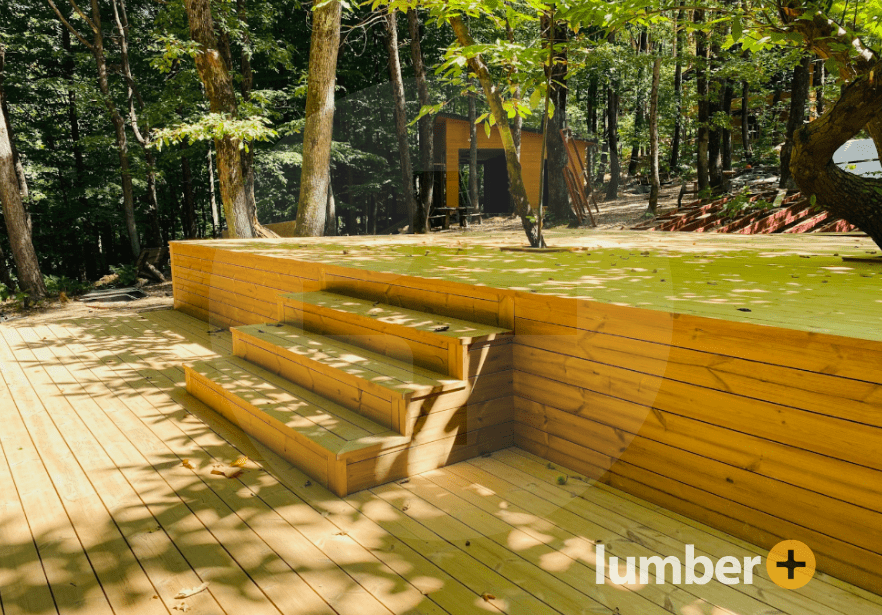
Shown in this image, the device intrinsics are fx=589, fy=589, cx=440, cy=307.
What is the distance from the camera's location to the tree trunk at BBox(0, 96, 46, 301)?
30.3ft

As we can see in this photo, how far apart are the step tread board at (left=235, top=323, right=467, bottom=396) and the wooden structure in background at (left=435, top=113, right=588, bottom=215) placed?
11344mm

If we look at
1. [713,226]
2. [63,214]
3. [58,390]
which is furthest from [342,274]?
[63,214]

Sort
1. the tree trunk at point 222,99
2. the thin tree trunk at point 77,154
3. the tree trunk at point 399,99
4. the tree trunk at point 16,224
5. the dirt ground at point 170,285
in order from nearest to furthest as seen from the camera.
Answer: the tree trunk at point 222,99 → the dirt ground at point 170,285 → the tree trunk at point 16,224 → the tree trunk at point 399,99 → the thin tree trunk at point 77,154

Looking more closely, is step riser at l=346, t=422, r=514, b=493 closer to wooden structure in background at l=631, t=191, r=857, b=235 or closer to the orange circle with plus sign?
the orange circle with plus sign

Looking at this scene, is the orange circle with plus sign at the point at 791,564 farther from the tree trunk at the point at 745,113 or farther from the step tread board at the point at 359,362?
the tree trunk at the point at 745,113

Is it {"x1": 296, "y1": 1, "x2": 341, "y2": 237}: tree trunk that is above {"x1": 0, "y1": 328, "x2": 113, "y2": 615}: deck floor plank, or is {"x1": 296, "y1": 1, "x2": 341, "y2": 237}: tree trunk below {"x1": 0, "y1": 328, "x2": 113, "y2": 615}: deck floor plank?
above

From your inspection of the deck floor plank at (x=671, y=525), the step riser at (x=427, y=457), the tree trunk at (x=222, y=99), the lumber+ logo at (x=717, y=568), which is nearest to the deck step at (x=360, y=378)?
the step riser at (x=427, y=457)

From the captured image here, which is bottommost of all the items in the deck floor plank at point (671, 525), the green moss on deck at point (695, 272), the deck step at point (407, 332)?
the deck floor plank at point (671, 525)

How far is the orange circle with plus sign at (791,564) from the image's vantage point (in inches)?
80.9

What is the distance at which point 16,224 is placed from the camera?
31.5ft

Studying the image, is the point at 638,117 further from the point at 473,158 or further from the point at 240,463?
the point at 240,463

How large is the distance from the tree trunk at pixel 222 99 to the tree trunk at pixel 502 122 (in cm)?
450

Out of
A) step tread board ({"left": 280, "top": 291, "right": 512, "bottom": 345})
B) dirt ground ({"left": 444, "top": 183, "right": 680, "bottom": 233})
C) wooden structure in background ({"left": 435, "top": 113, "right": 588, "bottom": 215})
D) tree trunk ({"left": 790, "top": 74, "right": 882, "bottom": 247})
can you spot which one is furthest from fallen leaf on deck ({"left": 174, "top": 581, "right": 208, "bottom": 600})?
wooden structure in background ({"left": 435, "top": 113, "right": 588, "bottom": 215})

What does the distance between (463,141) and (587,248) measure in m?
12.7
